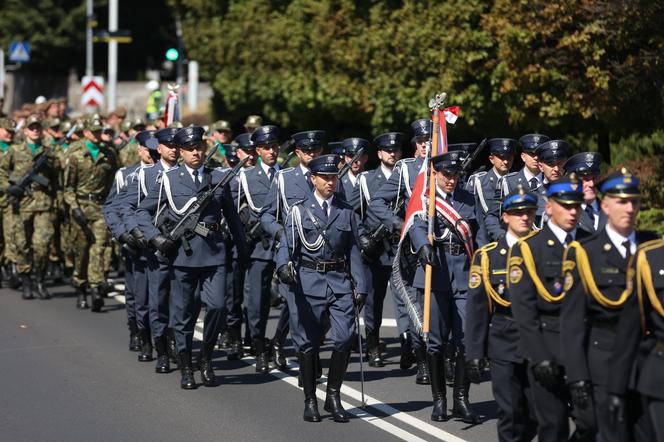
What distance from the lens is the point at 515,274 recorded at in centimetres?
843

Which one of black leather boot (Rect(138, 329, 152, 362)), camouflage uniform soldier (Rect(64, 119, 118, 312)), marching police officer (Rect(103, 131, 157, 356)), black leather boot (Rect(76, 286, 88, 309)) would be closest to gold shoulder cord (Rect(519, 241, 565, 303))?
marching police officer (Rect(103, 131, 157, 356))

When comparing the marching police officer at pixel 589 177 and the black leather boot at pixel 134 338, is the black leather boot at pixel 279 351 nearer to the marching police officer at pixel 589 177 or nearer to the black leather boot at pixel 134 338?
the black leather boot at pixel 134 338

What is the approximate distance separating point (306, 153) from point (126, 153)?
8.14 metres

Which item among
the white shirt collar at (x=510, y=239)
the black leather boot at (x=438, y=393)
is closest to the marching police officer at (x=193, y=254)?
the black leather boot at (x=438, y=393)

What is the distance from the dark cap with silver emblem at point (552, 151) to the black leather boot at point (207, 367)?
11.0ft

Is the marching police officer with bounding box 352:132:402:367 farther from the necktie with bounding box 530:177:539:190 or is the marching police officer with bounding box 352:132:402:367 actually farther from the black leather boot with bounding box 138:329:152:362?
the black leather boot with bounding box 138:329:152:362

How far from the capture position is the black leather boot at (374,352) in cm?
1384

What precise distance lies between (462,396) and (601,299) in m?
3.29

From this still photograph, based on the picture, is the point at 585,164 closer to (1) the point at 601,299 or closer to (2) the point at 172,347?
(1) the point at 601,299

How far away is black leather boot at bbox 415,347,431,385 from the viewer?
12680 millimetres

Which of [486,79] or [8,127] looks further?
[486,79]

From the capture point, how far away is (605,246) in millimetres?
7750

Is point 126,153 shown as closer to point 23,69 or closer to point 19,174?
point 19,174

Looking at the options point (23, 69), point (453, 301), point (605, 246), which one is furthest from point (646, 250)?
point (23, 69)
